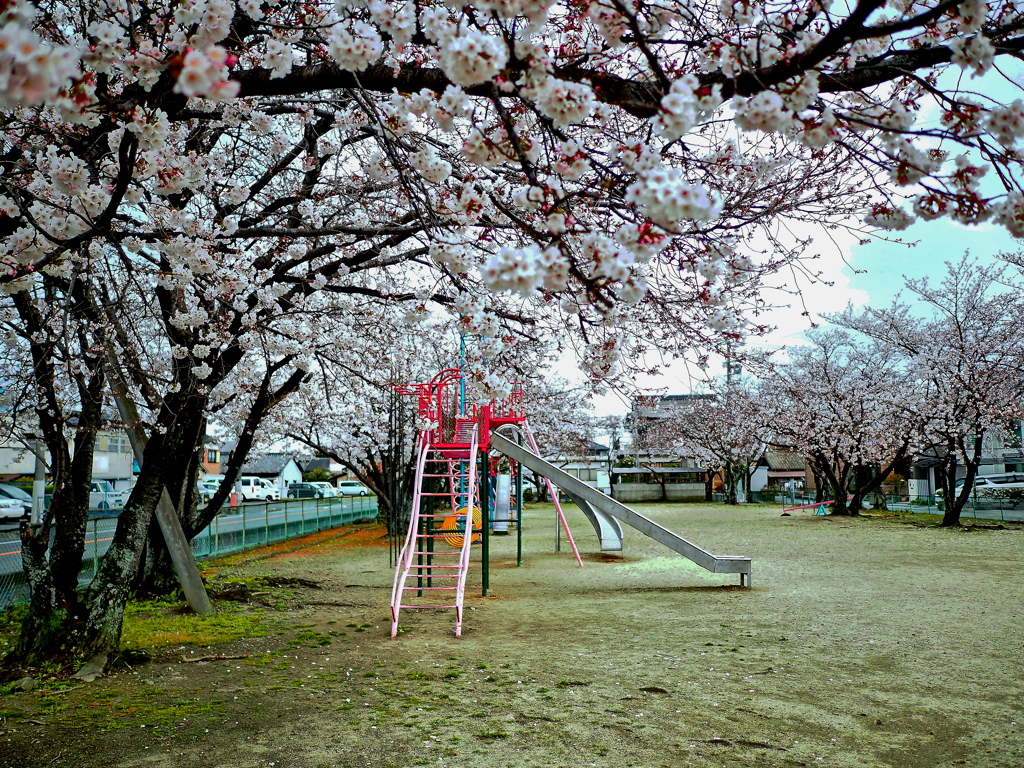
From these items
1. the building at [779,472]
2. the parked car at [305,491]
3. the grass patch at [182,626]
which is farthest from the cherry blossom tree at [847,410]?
the building at [779,472]

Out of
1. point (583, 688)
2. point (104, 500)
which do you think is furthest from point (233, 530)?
point (104, 500)

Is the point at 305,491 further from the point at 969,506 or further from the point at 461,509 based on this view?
the point at 461,509

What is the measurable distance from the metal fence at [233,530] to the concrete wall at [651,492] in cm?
1988

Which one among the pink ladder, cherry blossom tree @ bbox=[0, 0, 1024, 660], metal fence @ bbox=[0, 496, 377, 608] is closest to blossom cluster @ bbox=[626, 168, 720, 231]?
cherry blossom tree @ bbox=[0, 0, 1024, 660]

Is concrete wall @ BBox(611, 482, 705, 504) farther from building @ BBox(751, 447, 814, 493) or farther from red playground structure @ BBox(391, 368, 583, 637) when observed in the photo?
red playground structure @ BBox(391, 368, 583, 637)

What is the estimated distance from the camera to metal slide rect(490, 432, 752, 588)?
1030 cm

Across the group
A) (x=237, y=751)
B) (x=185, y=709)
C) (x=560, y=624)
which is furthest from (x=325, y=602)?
(x=237, y=751)

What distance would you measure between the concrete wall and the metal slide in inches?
1175

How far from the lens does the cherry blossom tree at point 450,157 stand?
256cm

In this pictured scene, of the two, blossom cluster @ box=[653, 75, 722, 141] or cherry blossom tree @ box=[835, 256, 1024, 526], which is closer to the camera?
blossom cluster @ box=[653, 75, 722, 141]

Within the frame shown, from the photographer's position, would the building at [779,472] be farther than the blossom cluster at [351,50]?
Yes

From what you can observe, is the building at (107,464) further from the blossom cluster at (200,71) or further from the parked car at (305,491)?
the blossom cluster at (200,71)

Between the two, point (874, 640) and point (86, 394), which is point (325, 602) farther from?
point (874, 640)

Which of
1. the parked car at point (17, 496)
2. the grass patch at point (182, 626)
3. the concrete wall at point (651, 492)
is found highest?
the parked car at point (17, 496)
